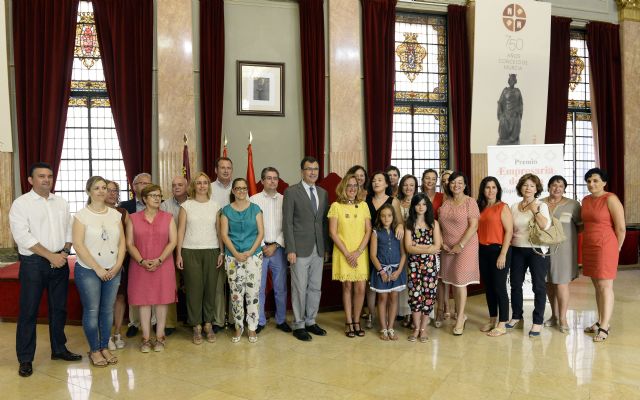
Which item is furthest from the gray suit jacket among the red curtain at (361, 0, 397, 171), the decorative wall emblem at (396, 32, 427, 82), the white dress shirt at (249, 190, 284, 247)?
the decorative wall emblem at (396, 32, 427, 82)

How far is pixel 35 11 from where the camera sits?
23.1ft

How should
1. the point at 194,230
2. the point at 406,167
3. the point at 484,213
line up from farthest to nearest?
the point at 406,167
the point at 484,213
the point at 194,230

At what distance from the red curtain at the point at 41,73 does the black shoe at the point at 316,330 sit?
4657 millimetres

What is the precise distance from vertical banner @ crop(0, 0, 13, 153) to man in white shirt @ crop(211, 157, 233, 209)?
400 centimetres

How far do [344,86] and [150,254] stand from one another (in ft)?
16.6

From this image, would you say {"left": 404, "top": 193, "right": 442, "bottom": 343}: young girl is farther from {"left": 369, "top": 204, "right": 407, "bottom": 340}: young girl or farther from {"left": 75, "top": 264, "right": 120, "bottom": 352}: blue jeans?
{"left": 75, "top": 264, "right": 120, "bottom": 352}: blue jeans

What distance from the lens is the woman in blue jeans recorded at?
11.9ft

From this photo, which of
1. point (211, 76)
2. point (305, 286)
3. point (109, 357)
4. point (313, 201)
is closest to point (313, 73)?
point (211, 76)

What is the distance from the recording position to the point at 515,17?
8.66m

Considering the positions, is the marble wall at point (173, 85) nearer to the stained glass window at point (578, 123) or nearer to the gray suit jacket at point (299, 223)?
the gray suit jacket at point (299, 223)

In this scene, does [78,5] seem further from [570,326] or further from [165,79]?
[570,326]

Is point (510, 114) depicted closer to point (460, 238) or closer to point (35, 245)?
point (460, 238)

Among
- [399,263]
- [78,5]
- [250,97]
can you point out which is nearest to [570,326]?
[399,263]

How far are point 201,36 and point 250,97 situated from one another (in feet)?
3.72
